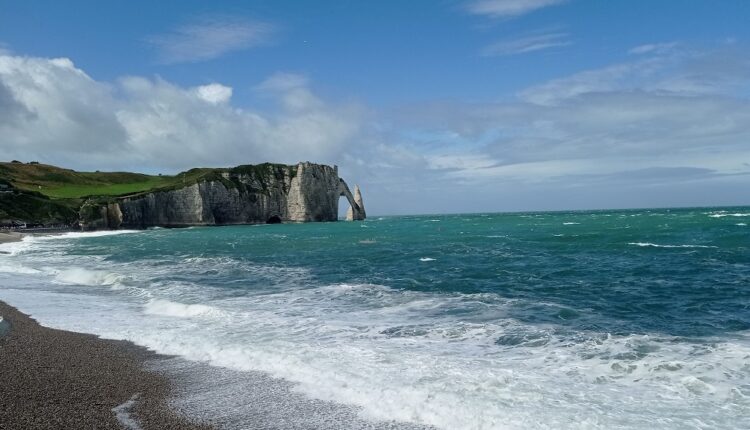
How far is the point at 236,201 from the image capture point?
111 metres

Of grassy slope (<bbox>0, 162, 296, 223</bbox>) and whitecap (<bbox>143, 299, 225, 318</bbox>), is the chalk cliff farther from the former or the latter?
whitecap (<bbox>143, 299, 225, 318</bbox>)

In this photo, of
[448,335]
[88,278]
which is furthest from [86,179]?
[448,335]

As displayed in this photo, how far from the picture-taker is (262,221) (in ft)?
384

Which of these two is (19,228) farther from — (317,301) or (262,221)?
(317,301)

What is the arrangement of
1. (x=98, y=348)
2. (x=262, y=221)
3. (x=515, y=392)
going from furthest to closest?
(x=262, y=221)
(x=98, y=348)
(x=515, y=392)

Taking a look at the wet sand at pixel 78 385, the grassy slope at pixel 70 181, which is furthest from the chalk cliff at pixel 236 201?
the wet sand at pixel 78 385

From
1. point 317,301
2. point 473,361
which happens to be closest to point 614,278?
point 317,301

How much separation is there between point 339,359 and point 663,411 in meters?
5.57

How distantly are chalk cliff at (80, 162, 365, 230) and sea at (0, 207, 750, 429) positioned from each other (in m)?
72.3

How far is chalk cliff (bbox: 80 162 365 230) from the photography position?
93.5 meters

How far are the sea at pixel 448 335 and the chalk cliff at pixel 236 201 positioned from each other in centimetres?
7228

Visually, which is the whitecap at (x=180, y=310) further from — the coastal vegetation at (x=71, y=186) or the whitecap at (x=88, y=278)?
the coastal vegetation at (x=71, y=186)

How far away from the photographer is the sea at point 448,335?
25.3 ft

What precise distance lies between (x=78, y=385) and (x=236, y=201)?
105366 millimetres
